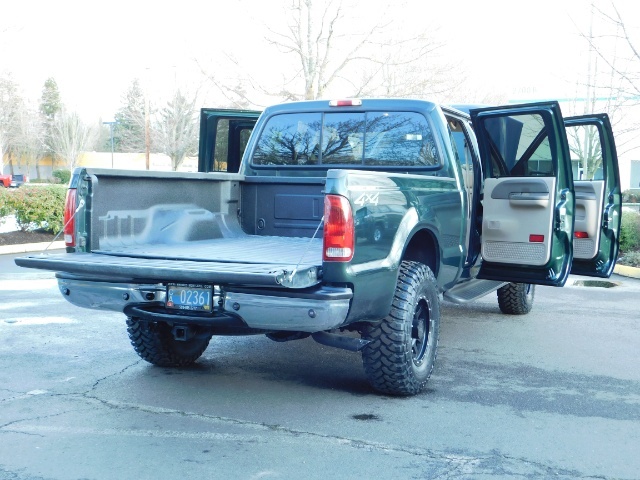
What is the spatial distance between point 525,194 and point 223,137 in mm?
3539

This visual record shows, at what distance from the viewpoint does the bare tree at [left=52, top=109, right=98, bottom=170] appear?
6156 cm

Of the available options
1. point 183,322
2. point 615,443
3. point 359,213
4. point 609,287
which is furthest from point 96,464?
point 609,287

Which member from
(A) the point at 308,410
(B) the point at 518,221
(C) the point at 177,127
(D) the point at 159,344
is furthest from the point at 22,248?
(C) the point at 177,127

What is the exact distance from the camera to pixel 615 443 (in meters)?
4.50

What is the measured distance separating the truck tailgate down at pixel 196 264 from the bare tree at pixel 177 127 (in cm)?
3419

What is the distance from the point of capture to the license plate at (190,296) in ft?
15.4

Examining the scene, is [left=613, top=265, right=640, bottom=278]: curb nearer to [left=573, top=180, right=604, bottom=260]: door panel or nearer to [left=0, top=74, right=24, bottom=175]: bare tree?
[left=573, top=180, right=604, bottom=260]: door panel

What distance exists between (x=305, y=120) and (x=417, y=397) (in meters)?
2.69

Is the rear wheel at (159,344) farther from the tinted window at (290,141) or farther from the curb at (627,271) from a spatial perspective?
the curb at (627,271)

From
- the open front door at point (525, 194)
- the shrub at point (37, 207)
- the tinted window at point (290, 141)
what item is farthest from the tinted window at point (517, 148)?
the shrub at point (37, 207)

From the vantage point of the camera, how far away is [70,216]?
5.12 m

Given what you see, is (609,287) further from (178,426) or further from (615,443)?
(178,426)

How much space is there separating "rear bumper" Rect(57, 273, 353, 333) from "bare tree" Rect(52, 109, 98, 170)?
5949cm

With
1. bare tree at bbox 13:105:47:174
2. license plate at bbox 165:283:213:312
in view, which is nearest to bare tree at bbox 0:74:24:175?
bare tree at bbox 13:105:47:174
